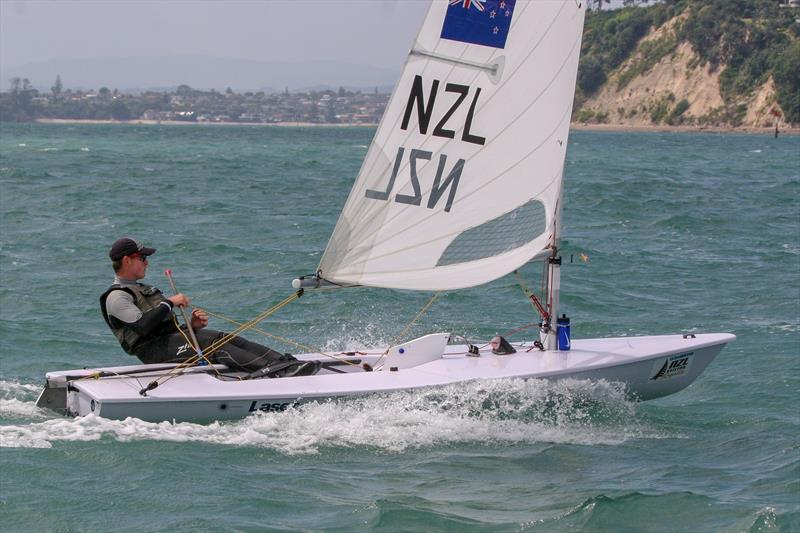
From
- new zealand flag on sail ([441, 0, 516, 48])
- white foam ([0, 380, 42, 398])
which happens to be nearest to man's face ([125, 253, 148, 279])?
white foam ([0, 380, 42, 398])

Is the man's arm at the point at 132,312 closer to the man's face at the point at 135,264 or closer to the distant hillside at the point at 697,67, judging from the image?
the man's face at the point at 135,264

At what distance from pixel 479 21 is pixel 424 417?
3.15m

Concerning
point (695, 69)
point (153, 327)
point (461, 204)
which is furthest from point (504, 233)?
point (695, 69)

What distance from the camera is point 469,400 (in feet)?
30.5

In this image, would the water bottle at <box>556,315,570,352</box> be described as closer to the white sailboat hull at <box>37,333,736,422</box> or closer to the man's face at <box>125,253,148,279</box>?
the white sailboat hull at <box>37,333,736,422</box>

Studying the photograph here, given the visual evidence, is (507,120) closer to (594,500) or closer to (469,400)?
(469,400)

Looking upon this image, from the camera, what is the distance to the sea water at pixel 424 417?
24.3 ft

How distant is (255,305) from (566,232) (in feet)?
29.8

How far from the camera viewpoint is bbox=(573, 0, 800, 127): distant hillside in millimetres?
103438

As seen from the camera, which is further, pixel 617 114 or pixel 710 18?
pixel 617 114

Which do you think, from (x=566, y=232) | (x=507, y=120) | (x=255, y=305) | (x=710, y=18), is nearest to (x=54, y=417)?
(x=507, y=120)

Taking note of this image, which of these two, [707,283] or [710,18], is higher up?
[710,18]

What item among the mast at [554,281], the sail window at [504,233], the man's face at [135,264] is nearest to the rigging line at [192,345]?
the man's face at [135,264]

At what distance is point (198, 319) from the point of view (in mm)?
9617
